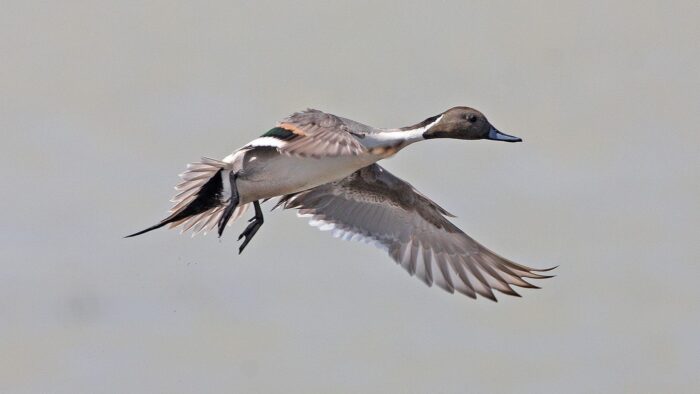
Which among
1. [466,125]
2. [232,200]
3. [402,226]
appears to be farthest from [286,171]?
[402,226]

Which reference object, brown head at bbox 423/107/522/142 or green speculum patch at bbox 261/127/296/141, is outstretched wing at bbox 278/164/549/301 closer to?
brown head at bbox 423/107/522/142

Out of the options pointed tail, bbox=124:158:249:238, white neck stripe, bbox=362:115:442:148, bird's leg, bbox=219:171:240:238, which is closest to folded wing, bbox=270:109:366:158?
white neck stripe, bbox=362:115:442:148

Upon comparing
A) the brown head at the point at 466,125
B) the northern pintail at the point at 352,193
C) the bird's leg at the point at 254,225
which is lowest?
the bird's leg at the point at 254,225

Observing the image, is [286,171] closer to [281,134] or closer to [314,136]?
[281,134]

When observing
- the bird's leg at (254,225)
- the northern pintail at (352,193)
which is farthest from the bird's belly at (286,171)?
the bird's leg at (254,225)

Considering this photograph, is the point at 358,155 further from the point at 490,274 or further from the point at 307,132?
the point at 490,274

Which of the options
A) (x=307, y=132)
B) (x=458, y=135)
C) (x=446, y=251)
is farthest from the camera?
(x=446, y=251)

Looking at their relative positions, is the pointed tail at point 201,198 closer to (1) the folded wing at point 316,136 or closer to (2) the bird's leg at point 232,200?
(2) the bird's leg at point 232,200

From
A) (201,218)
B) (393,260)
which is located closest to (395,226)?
(393,260)
